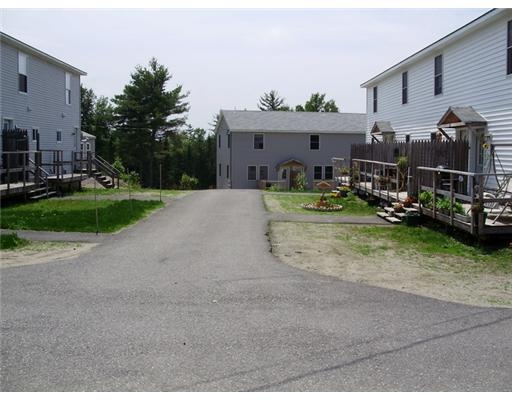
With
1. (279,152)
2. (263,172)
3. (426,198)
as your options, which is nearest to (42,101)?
(426,198)

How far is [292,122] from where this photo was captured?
4588cm

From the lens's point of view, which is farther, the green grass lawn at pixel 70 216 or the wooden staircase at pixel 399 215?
the wooden staircase at pixel 399 215

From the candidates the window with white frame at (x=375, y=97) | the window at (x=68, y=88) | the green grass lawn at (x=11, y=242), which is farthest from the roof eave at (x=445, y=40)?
the window at (x=68, y=88)

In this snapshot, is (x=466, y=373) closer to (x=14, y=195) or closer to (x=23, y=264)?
(x=23, y=264)

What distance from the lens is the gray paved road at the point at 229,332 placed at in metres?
4.88

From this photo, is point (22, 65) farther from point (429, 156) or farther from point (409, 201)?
point (409, 201)

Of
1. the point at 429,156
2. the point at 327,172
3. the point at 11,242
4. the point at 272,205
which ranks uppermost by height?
the point at 429,156

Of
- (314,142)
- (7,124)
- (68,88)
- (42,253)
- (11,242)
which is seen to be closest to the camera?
(42,253)

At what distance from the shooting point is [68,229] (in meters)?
13.5

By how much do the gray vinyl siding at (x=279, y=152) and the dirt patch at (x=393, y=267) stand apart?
30769mm

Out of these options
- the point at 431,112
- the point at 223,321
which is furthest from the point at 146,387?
the point at 431,112

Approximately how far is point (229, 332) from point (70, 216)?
33.6 ft

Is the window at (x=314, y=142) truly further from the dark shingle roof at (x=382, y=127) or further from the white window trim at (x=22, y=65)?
the white window trim at (x=22, y=65)

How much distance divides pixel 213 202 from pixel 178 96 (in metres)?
41.1
